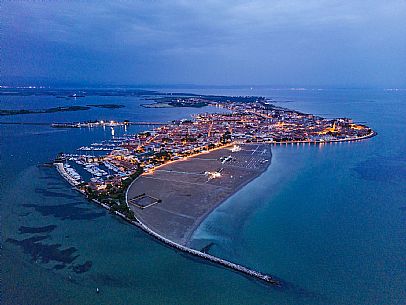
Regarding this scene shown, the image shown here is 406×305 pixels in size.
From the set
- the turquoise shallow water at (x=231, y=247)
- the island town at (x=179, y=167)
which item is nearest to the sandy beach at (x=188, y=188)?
the island town at (x=179, y=167)

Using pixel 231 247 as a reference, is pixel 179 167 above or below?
above

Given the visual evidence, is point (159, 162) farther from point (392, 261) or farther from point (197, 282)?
point (392, 261)

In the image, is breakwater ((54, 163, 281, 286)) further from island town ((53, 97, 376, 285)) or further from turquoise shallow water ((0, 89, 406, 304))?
turquoise shallow water ((0, 89, 406, 304))

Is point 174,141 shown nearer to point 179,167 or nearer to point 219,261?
point 179,167

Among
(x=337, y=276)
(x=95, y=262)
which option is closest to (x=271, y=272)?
(x=337, y=276)

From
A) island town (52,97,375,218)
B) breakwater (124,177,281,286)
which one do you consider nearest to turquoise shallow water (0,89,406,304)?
breakwater (124,177,281,286)

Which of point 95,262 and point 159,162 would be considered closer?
point 95,262

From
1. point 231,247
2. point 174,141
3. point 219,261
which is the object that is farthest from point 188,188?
point 174,141
